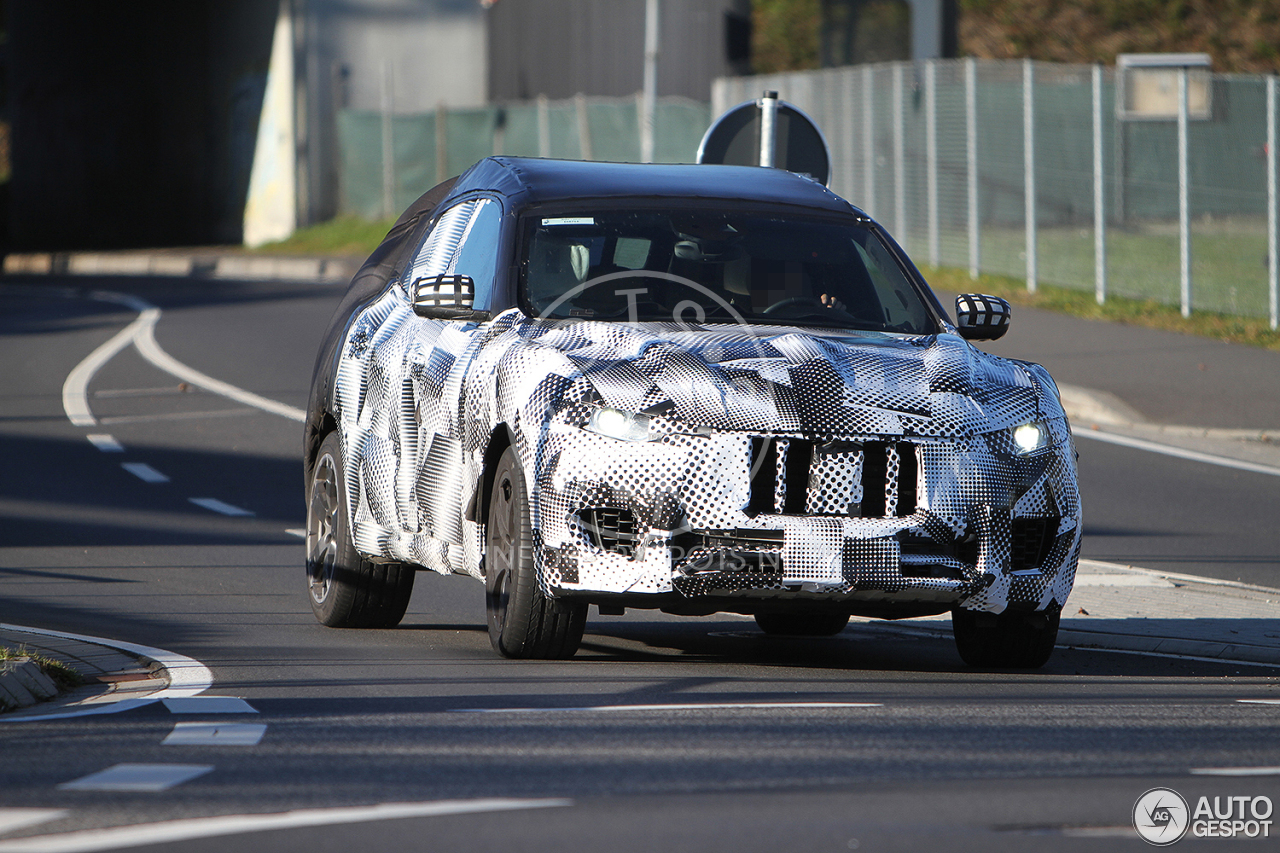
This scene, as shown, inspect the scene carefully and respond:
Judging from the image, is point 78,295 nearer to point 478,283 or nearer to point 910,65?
point 910,65

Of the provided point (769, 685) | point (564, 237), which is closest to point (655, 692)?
point (769, 685)

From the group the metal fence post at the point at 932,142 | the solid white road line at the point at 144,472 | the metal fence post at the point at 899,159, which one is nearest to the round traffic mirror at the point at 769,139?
the solid white road line at the point at 144,472

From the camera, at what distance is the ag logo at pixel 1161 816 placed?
497 cm

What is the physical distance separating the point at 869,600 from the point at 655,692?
745mm

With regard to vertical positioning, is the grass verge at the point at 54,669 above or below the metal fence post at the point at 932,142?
below

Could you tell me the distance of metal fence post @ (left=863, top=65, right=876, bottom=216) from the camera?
27766mm

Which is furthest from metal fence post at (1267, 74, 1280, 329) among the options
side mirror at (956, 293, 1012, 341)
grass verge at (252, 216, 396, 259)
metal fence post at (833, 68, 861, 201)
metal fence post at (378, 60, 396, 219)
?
metal fence post at (378, 60, 396, 219)

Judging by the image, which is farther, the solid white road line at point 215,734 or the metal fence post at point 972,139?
the metal fence post at point 972,139

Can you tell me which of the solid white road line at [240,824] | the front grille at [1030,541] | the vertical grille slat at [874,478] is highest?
the vertical grille slat at [874,478]

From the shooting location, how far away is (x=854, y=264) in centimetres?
838

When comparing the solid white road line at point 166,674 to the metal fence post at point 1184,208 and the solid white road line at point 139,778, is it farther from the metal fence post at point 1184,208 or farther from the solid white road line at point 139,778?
the metal fence post at point 1184,208

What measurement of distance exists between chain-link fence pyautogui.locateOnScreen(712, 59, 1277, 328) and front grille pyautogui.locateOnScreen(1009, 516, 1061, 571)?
46.1 feet

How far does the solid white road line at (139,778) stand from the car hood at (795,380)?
206 centimetres

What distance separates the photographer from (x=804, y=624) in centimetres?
922
